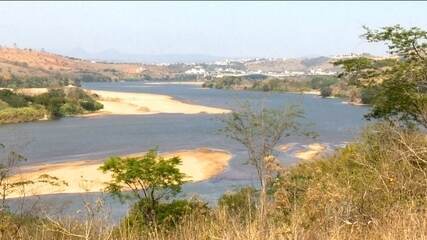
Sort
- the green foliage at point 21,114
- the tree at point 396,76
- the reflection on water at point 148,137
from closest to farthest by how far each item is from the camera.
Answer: the tree at point 396,76, the reflection on water at point 148,137, the green foliage at point 21,114

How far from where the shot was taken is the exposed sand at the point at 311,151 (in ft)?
127

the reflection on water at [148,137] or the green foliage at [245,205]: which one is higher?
the green foliage at [245,205]

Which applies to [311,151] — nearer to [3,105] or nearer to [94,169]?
[94,169]

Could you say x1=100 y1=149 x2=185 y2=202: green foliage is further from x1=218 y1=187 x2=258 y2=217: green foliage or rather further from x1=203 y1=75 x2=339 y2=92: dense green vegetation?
x1=203 y1=75 x2=339 y2=92: dense green vegetation

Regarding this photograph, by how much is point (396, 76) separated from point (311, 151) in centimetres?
2584

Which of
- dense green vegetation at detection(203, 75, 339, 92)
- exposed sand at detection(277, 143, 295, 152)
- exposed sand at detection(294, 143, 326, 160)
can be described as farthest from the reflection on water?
dense green vegetation at detection(203, 75, 339, 92)

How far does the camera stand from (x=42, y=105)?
7331 cm

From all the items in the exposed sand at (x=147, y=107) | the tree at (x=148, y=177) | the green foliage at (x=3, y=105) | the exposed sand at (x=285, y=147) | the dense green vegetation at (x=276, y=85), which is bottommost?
the dense green vegetation at (x=276, y=85)

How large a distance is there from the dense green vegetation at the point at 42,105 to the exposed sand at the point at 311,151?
36703mm

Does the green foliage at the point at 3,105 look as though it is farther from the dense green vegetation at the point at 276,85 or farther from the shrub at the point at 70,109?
the dense green vegetation at the point at 276,85

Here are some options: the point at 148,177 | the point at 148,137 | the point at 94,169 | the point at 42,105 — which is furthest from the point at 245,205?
the point at 42,105

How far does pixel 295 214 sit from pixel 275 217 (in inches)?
32.7

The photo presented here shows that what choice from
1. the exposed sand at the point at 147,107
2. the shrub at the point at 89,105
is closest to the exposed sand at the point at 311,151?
the exposed sand at the point at 147,107

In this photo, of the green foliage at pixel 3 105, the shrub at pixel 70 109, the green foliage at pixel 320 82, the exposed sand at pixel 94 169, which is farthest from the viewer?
the green foliage at pixel 320 82
